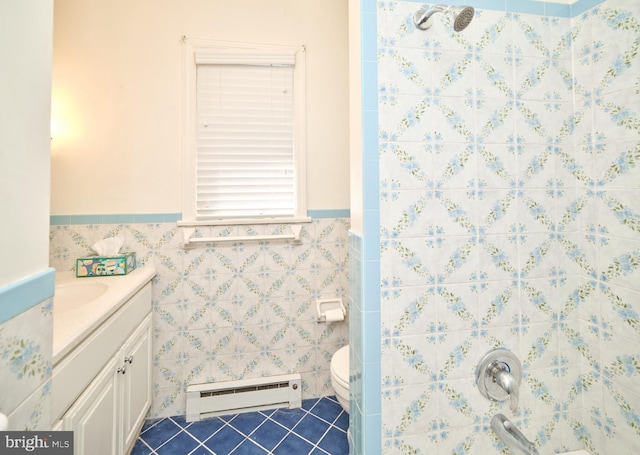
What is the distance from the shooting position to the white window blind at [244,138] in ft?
6.29

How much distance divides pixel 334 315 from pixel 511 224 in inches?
48.5

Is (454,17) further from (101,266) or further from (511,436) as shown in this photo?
(101,266)

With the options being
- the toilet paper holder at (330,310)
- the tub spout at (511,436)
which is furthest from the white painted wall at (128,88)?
the tub spout at (511,436)

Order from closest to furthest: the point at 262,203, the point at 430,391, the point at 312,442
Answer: the point at 430,391 < the point at 312,442 < the point at 262,203

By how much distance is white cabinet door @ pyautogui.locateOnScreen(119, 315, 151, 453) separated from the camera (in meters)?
1.41

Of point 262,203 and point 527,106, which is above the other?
point 527,106

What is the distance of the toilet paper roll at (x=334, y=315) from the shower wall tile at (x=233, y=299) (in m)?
0.12

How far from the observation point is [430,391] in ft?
3.22

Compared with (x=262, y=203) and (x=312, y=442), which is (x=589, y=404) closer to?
(x=312, y=442)

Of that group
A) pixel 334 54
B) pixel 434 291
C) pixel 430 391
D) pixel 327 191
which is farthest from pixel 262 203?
pixel 430 391

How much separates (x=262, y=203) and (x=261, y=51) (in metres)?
1.00

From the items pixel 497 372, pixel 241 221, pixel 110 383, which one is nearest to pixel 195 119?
pixel 241 221

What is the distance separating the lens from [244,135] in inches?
77.0

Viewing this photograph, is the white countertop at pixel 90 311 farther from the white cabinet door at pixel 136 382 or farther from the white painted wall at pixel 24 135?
the white painted wall at pixel 24 135
